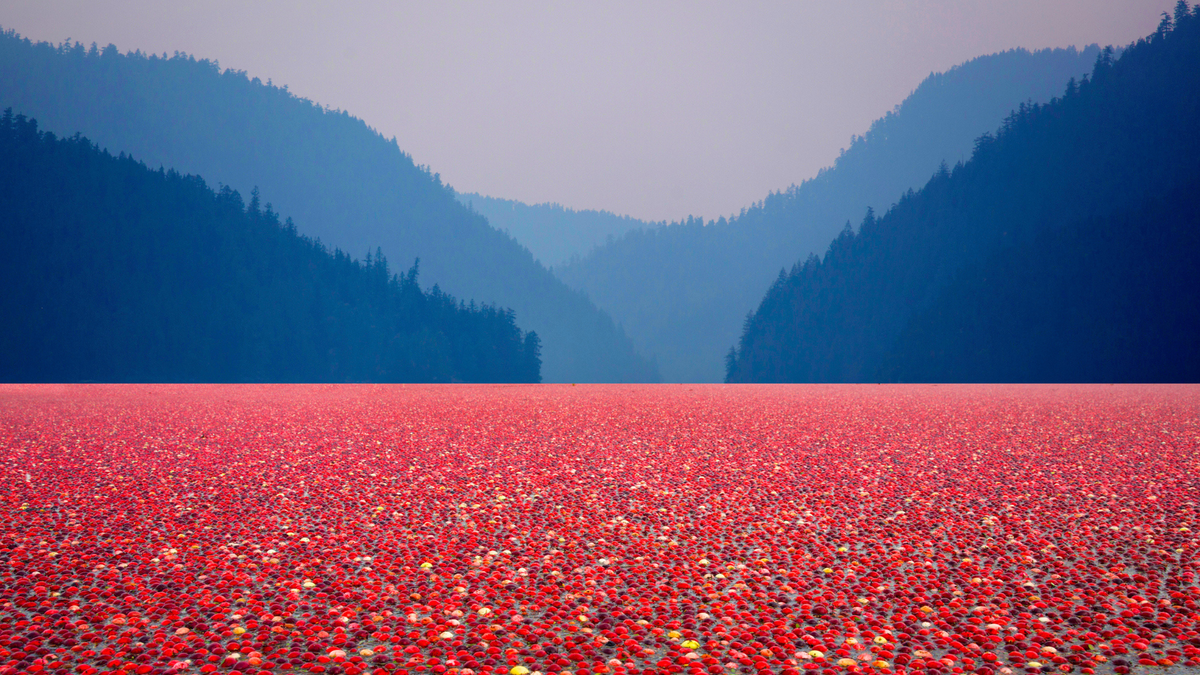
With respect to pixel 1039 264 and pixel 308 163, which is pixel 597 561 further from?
pixel 308 163

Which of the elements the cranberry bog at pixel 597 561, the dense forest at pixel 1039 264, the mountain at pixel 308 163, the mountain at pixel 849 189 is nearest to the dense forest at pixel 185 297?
the mountain at pixel 308 163

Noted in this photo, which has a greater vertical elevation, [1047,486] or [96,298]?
[96,298]

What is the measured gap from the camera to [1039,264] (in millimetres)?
89375

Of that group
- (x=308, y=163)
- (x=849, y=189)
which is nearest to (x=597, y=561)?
(x=308, y=163)

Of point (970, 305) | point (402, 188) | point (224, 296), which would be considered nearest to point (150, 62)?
point (402, 188)

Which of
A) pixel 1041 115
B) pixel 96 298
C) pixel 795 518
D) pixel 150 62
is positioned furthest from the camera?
pixel 150 62

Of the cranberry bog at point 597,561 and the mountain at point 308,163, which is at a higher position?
the mountain at point 308,163

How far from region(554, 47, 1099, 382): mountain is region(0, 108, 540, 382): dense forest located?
281 feet

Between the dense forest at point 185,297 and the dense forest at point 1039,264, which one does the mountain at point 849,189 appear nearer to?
the dense forest at point 1039,264

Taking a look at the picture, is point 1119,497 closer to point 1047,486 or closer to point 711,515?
point 1047,486

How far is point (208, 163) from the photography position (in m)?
153

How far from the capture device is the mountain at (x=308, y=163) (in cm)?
14862

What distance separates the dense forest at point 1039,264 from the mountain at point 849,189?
6436 centimetres

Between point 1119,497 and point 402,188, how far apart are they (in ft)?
577
